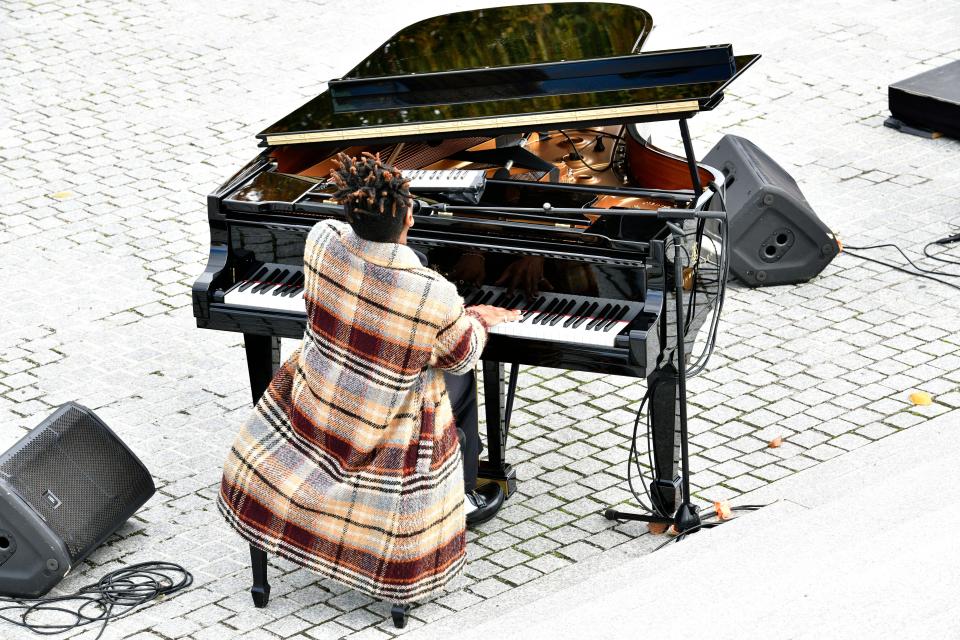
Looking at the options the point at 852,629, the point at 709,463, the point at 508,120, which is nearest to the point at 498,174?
the point at 508,120

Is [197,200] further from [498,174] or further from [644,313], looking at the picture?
[644,313]

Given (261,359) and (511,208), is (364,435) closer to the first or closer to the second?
(261,359)

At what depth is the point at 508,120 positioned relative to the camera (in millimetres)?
5496

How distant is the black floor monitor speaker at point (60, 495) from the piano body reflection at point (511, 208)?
664mm

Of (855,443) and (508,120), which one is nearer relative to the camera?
(508,120)

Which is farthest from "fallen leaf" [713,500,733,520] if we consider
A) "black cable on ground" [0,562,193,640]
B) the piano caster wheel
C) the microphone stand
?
"black cable on ground" [0,562,193,640]

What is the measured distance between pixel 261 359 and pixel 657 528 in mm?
1763

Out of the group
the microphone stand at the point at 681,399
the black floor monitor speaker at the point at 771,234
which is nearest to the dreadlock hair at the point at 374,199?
the microphone stand at the point at 681,399

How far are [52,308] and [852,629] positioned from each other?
17.5ft

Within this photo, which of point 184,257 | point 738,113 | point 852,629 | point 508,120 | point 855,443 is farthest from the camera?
point 738,113

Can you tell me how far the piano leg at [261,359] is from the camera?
567 centimetres

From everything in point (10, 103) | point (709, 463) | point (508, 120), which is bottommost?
point (709, 463)

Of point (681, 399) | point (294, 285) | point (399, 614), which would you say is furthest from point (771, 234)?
point (399, 614)

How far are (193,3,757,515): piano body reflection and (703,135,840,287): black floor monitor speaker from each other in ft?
5.69
